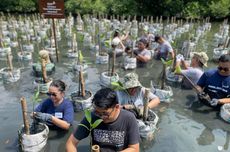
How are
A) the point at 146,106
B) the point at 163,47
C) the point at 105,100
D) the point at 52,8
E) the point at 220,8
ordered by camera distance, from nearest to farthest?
the point at 105,100 < the point at 146,106 < the point at 52,8 < the point at 163,47 < the point at 220,8

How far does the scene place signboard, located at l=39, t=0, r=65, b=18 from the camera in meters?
8.64

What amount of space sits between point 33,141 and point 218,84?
13.7 feet

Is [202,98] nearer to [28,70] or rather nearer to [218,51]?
[218,51]

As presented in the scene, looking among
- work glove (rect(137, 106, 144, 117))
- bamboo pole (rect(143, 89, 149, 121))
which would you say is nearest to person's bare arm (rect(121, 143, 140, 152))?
bamboo pole (rect(143, 89, 149, 121))

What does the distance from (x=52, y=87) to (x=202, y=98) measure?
3740 mm

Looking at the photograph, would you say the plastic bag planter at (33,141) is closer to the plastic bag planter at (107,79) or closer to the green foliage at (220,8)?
the plastic bag planter at (107,79)

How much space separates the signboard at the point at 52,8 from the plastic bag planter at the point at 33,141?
5.08 meters

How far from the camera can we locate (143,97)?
508cm

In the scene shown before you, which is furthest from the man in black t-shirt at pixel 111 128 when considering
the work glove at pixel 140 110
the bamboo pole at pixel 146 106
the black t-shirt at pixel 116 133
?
the work glove at pixel 140 110

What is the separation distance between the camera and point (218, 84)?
19.1 feet

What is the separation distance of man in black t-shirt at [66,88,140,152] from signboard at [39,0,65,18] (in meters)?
6.30

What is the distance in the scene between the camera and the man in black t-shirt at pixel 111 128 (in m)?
2.90


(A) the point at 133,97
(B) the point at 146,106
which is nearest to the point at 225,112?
(B) the point at 146,106

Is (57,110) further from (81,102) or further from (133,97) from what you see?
(133,97)
